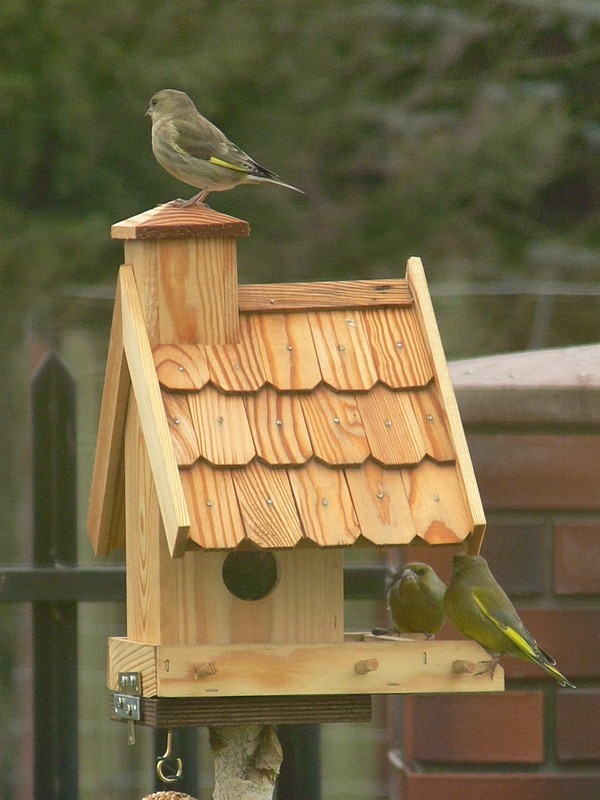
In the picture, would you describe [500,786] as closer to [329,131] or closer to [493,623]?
[493,623]

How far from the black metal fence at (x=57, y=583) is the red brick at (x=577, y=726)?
47cm

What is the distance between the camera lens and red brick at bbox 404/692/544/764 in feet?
10.8

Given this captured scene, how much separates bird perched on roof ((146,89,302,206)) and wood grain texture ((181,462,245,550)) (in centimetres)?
71

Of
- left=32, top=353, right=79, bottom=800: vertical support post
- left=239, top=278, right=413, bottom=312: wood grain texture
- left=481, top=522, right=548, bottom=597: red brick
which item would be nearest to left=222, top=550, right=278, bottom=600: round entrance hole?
left=239, top=278, right=413, bottom=312: wood grain texture

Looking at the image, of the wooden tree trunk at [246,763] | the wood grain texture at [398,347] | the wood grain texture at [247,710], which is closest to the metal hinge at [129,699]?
the wood grain texture at [247,710]

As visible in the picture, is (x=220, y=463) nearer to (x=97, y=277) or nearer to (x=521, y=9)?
(x=97, y=277)

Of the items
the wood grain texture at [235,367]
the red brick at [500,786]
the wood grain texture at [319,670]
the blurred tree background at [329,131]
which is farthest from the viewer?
the blurred tree background at [329,131]

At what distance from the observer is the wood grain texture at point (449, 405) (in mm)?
2475

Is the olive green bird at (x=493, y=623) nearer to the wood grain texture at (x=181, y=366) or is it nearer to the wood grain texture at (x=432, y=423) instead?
the wood grain texture at (x=432, y=423)

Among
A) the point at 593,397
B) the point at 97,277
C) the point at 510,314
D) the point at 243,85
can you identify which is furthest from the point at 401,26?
the point at 593,397

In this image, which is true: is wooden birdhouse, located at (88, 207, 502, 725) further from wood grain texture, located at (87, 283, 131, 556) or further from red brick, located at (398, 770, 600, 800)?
red brick, located at (398, 770, 600, 800)

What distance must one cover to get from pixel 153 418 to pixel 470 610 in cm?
61

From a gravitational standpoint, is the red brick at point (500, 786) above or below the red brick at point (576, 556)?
below

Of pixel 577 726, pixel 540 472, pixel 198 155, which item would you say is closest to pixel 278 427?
pixel 198 155
